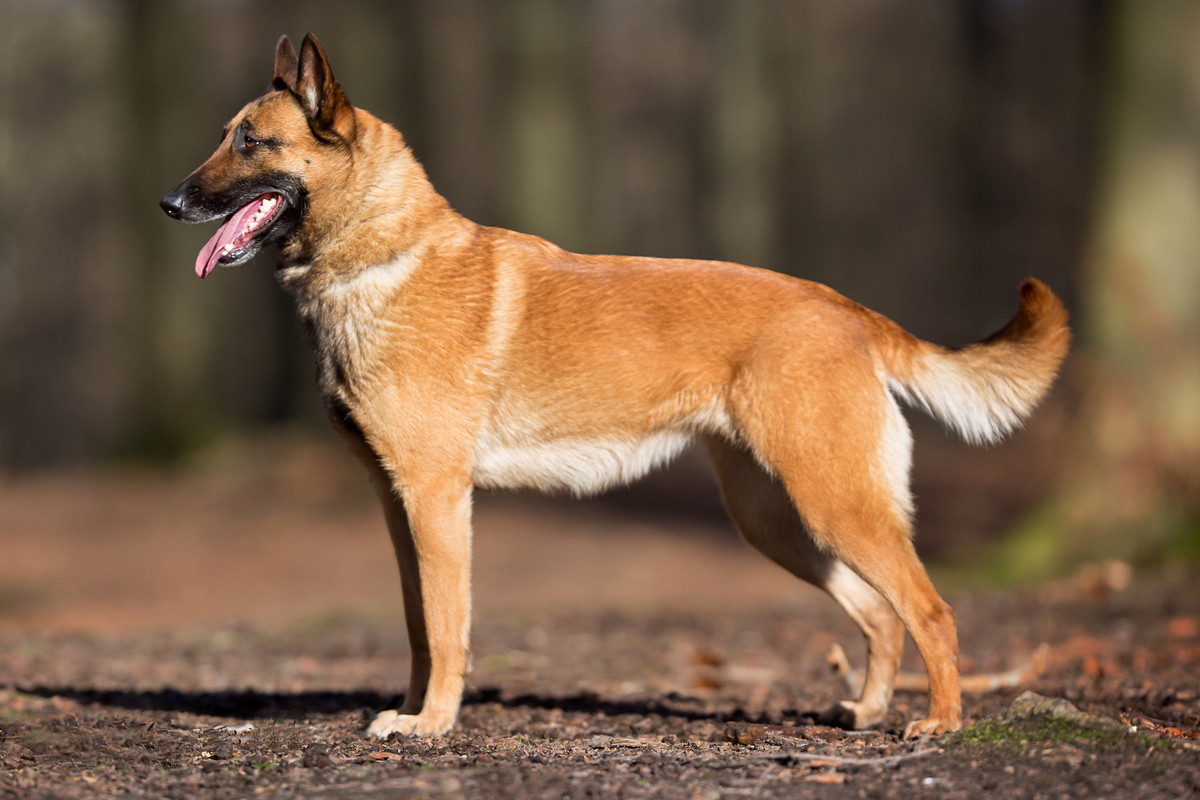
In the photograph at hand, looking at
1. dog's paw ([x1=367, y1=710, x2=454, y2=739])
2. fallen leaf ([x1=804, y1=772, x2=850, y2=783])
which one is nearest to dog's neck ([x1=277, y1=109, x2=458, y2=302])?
dog's paw ([x1=367, y1=710, x2=454, y2=739])

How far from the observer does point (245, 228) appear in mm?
4012

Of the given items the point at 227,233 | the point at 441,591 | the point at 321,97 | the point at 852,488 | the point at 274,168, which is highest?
the point at 321,97

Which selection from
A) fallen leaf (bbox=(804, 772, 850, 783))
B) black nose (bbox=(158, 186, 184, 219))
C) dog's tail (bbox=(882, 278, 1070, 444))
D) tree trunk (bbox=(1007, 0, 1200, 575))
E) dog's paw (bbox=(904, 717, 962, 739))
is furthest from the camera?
tree trunk (bbox=(1007, 0, 1200, 575))

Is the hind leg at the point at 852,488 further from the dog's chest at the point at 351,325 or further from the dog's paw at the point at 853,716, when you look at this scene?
the dog's chest at the point at 351,325

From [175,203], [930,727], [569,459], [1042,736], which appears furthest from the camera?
[569,459]

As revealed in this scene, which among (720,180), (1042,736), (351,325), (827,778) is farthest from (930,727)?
(720,180)

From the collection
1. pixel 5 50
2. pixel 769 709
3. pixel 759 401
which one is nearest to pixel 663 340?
pixel 759 401

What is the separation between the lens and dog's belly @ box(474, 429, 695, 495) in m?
4.07

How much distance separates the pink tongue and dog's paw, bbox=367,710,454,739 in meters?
1.72

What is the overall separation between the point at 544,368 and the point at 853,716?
1764 mm

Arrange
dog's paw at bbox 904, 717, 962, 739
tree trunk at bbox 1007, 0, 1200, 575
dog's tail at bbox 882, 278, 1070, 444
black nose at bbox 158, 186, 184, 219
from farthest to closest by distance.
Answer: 1. tree trunk at bbox 1007, 0, 1200, 575
2. dog's tail at bbox 882, 278, 1070, 444
3. black nose at bbox 158, 186, 184, 219
4. dog's paw at bbox 904, 717, 962, 739

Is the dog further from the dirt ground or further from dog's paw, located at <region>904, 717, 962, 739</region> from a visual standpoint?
the dirt ground

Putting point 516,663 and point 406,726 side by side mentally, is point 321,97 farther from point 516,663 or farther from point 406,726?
point 516,663

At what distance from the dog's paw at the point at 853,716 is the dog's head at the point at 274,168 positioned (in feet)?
8.95
